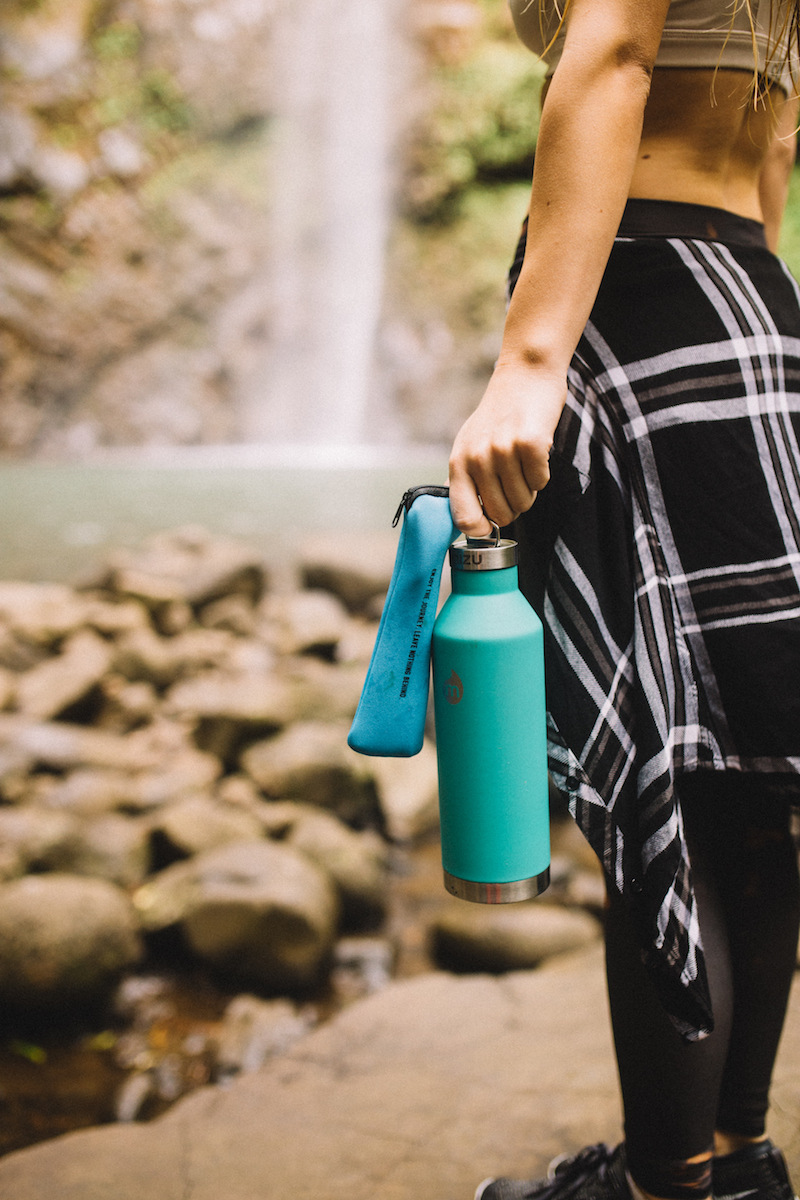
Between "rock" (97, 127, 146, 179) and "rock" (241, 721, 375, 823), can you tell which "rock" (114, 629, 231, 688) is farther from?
"rock" (97, 127, 146, 179)

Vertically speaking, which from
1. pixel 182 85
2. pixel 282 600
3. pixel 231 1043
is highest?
pixel 182 85

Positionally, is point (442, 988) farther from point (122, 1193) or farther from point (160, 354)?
point (160, 354)

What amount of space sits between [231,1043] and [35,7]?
15.5 meters

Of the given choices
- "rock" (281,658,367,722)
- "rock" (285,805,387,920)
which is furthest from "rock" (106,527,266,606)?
"rock" (285,805,387,920)

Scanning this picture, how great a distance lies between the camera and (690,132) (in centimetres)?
82

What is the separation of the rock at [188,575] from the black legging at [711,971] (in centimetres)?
422

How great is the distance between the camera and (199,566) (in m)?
5.19

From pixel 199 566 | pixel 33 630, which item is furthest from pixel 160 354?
pixel 33 630

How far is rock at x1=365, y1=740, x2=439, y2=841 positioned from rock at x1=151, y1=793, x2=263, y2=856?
56 centimetres

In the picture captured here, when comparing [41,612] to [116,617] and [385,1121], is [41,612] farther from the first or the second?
[385,1121]

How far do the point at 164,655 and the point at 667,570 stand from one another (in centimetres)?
372

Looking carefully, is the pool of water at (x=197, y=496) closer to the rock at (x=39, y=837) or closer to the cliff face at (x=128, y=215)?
the cliff face at (x=128, y=215)

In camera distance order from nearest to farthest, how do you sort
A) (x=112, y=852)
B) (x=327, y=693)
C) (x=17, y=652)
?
(x=112, y=852) < (x=327, y=693) < (x=17, y=652)

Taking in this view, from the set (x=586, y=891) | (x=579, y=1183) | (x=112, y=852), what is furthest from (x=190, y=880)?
(x=579, y=1183)
